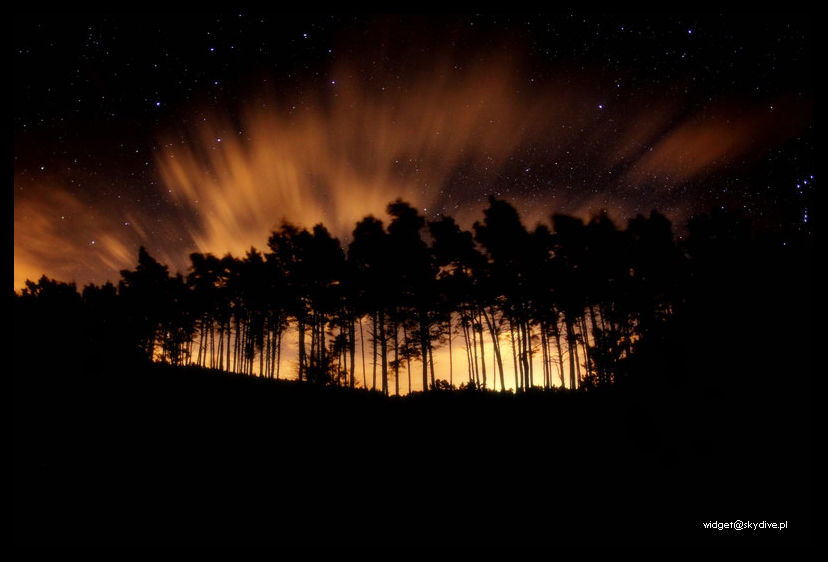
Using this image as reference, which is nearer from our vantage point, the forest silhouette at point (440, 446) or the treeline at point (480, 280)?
the forest silhouette at point (440, 446)

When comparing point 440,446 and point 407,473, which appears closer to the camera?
point 407,473

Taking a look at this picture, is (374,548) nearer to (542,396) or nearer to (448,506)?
(448,506)

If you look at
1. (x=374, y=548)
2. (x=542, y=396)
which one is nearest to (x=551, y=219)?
(x=542, y=396)

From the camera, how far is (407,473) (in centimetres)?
675

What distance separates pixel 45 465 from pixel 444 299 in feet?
72.5

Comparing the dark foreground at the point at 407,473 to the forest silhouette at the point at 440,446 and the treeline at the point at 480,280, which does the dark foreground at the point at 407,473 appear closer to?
the forest silhouette at the point at 440,446

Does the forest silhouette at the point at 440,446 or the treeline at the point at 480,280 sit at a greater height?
the treeline at the point at 480,280

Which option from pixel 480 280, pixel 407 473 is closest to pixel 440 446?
pixel 407 473

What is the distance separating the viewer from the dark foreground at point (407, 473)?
460cm

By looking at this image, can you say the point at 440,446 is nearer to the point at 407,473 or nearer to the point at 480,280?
the point at 407,473

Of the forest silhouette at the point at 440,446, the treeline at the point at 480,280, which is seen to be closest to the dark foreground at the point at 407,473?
the forest silhouette at the point at 440,446

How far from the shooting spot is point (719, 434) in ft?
22.2

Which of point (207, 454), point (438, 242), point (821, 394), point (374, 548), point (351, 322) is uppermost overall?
point (438, 242)

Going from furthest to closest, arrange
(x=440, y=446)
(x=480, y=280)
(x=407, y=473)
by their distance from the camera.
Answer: (x=480, y=280), (x=440, y=446), (x=407, y=473)
